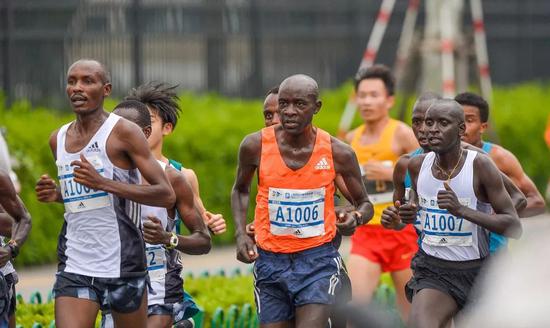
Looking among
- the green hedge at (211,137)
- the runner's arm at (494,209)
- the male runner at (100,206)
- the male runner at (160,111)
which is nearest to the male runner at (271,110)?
the male runner at (160,111)

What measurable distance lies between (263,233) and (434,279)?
0.97m

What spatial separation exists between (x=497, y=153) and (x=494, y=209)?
125cm

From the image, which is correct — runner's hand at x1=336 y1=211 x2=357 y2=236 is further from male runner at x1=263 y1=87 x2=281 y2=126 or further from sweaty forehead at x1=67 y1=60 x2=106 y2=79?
sweaty forehead at x1=67 y1=60 x2=106 y2=79

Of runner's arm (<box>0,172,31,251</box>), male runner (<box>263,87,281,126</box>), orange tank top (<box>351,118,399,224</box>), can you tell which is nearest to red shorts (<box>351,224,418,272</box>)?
orange tank top (<box>351,118,399,224</box>)

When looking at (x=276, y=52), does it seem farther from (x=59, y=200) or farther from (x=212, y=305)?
(x=59, y=200)

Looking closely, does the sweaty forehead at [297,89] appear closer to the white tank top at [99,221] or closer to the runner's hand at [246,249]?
the runner's hand at [246,249]

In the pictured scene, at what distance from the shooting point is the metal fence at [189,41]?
16281mm

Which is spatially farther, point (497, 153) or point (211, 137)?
point (211, 137)

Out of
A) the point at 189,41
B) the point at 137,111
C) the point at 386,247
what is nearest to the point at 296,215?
the point at 137,111

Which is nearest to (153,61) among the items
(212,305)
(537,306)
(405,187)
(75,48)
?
(75,48)

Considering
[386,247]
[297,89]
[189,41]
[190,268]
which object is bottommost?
[190,268]

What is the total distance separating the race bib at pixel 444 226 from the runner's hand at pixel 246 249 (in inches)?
37.9

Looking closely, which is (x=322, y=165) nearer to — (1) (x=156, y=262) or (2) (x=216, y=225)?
(2) (x=216, y=225)

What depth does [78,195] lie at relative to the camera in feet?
23.9
